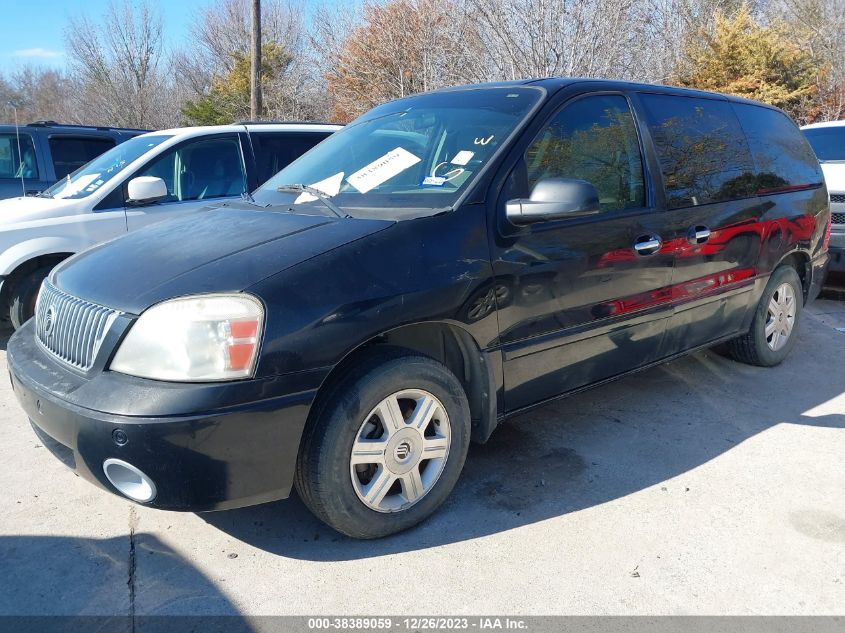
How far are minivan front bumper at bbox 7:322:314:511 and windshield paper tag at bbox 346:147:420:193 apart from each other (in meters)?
1.26

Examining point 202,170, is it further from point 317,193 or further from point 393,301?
point 393,301

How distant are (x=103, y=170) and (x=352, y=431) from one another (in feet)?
14.4

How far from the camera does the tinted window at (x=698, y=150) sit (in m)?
3.85

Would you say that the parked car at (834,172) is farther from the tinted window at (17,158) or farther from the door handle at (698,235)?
the tinted window at (17,158)

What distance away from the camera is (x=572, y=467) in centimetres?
352

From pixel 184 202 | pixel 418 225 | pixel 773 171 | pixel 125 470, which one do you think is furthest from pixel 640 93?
pixel 184 202

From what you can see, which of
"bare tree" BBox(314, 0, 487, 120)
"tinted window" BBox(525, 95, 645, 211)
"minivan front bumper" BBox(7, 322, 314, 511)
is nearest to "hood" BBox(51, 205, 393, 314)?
"minivan front bumper" BBox(7, 322, 314, 511)

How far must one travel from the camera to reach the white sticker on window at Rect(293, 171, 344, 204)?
337 centimetres

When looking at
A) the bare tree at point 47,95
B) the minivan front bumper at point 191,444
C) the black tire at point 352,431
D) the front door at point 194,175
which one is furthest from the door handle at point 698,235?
the bare tree at point 47,95

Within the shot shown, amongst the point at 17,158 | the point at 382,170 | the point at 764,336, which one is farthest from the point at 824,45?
the point at 382,170

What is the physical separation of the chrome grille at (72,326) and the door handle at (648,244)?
2457 millimetres

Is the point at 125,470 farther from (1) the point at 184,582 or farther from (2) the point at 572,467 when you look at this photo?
(2) the point at 572,467

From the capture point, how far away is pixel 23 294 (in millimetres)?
5250

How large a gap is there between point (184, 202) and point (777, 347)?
4.80m
